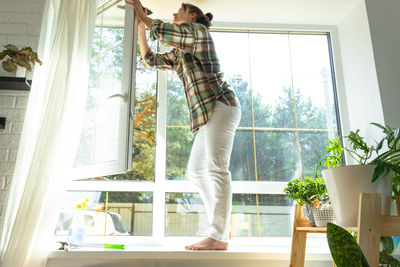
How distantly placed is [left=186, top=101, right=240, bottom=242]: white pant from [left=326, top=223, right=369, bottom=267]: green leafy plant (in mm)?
1098

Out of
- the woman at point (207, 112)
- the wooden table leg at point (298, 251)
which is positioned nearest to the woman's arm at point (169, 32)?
the woman at point (207, 112)

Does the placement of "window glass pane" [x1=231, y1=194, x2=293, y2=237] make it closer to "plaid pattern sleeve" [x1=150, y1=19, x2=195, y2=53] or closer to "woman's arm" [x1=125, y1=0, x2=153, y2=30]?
"plaid pattern sleeve" [x1=150, y1=19, x2=195, y2=53]

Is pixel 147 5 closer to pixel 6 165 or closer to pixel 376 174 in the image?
pixel 6 165

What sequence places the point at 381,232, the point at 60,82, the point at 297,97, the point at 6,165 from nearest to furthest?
the point at 381,232, the point at 60,82, the point at 6,165, the point at 297,97

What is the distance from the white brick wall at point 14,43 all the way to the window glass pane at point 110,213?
37 cm

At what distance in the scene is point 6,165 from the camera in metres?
1.90

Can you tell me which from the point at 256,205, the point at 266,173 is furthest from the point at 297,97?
the point at 256,205

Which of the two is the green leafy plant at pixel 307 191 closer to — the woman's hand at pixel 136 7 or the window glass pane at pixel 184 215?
the window glass pane at pixel 184 215

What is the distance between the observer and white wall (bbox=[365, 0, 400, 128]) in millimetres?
2064

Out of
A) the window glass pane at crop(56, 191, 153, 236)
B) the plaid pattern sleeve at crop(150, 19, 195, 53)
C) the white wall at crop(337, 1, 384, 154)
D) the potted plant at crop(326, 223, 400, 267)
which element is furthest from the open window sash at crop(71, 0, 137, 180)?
the white wall at crop(337, 1, 384, 154)

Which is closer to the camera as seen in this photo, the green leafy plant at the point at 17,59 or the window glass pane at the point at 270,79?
the green leafy plant at the point at 17,59

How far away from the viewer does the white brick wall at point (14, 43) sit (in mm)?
1902

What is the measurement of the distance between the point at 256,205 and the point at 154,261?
2.49 ft

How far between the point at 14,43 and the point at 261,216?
184 centimetres
